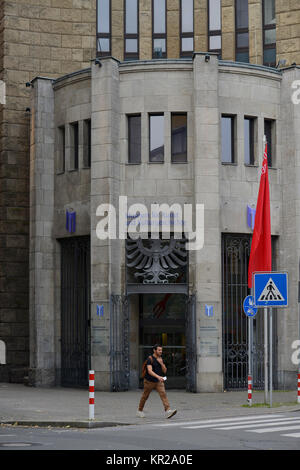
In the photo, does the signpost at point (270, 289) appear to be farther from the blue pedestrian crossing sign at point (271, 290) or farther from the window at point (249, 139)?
the window at point (249, 139)

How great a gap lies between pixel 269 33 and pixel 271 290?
16.7 m

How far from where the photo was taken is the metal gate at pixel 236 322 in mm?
29797

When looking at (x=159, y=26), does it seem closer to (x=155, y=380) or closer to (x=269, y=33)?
(x=269, y=33)

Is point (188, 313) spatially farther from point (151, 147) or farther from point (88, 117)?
point (88, 117)

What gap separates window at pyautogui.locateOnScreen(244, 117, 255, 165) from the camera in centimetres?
3109

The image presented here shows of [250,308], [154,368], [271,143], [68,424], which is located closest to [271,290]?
[250,308]

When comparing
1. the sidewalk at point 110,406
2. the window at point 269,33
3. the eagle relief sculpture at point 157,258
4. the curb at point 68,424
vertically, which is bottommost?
the sidewalk at point 110,406

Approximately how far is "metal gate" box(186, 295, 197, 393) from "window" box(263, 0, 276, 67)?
38.9 ft

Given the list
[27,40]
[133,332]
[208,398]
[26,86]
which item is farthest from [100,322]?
[27,40]

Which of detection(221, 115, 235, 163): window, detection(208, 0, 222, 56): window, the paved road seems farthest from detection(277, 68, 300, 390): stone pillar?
the paved road

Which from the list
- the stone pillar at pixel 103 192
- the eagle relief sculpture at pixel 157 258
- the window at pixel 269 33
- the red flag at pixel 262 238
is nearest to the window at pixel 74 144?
the stone pillar at pixel 103 192

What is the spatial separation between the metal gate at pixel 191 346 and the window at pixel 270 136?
579 cm

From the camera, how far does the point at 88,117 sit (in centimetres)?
3125
